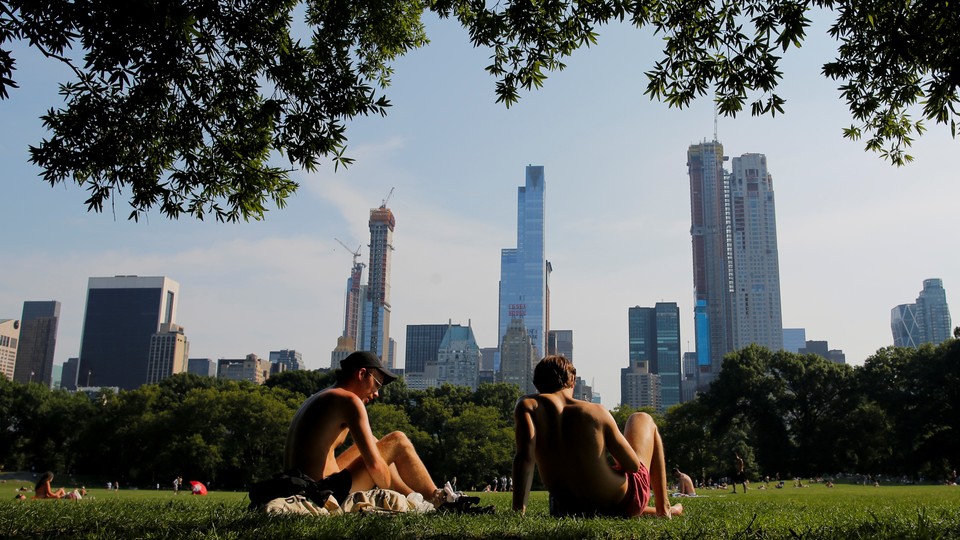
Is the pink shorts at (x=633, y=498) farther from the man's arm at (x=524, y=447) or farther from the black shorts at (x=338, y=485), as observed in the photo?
the black shorts at (x=338, y=485)

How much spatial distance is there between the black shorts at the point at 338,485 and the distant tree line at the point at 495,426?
4243cm

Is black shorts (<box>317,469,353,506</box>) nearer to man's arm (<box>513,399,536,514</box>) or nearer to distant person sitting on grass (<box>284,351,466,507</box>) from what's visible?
distant person sitting on grass (<box>284,351,466,507</box>)

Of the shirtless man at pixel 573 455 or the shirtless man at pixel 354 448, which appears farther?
the shirtless man at pixel 354 448

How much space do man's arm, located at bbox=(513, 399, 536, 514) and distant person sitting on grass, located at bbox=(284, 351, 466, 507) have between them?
0.70 metres

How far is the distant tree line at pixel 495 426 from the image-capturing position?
4453 cm

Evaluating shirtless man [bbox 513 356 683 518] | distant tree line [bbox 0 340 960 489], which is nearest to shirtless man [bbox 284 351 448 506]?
shirtless man [bbox 513 356 683 518]

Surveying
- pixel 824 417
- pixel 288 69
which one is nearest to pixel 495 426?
pixel 824 417

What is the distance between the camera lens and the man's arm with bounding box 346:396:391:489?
17.4 feet

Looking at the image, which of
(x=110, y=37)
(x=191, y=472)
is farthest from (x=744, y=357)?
(x=110, y=37)

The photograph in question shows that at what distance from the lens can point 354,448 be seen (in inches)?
228

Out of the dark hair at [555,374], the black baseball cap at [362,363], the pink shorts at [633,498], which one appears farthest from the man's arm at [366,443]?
the pink shorts at [633,498]

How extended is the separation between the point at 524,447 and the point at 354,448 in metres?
1.52

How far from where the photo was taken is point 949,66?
668cm

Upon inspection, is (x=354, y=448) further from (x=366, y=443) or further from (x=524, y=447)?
(x=524, y=447)
